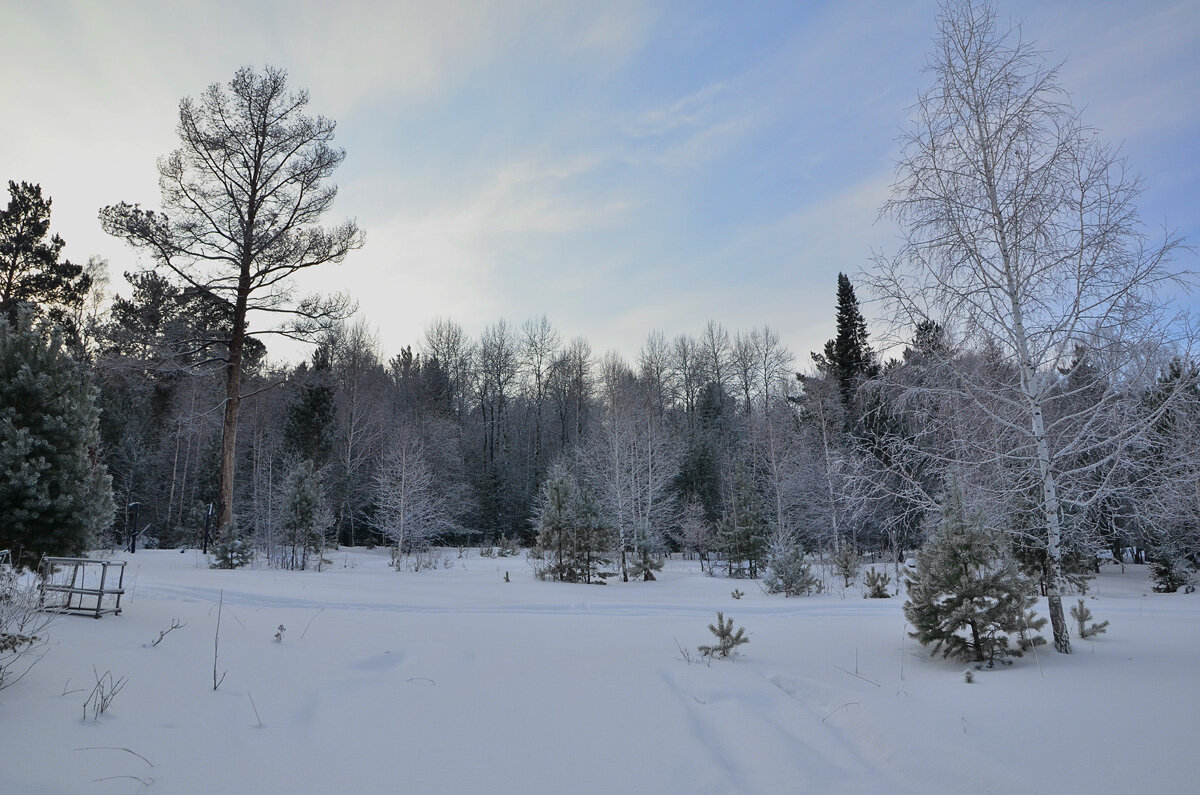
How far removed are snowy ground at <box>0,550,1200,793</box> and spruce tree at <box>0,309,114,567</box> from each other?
4.23 feet

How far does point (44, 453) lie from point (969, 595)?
10.4 metres

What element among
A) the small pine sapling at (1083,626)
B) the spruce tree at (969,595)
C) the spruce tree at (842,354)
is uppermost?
the spruce tree at (842,354)

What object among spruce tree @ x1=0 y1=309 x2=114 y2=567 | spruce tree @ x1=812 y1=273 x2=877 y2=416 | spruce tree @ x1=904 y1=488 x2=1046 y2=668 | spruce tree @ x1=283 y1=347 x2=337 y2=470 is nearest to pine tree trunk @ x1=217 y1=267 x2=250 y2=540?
spruce tree @ x1=0 y1=309 x2=114 y2=567

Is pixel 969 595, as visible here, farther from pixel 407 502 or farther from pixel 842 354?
pixel 842 354

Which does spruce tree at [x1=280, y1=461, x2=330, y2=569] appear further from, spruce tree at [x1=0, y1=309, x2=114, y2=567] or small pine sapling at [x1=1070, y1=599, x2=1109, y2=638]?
small pine sapling at [x1=1070, y1=599, x2=1109, y2=638]

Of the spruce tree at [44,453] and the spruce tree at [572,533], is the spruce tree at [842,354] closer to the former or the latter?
the spruce tree at [572,533]

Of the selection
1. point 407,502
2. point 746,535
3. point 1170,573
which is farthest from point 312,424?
point 1170,573

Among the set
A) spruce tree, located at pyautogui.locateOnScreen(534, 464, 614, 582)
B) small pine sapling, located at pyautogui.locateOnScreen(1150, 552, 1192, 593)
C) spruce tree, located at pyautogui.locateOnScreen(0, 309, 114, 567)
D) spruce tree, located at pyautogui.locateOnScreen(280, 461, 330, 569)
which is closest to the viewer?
spruce tree, located at pyautogui.locateOnScreen(0, 309, 114, 567)

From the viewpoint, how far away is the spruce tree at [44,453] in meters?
7.43

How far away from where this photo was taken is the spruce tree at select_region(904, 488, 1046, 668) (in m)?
5.57

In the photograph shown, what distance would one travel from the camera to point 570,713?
452 cm

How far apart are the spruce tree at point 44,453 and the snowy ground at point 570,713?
1.29 m

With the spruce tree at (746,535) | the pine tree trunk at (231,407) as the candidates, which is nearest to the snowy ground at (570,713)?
the pine tree trunk at (231,407)

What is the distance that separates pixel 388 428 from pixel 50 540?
2789 centimetres
